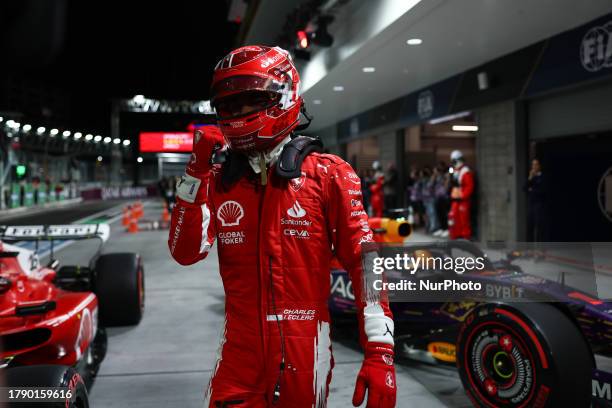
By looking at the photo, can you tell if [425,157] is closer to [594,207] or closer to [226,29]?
[594,207]

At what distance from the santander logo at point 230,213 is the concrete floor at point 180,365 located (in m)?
1.91

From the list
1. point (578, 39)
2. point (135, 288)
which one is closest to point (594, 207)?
point (578, 39)

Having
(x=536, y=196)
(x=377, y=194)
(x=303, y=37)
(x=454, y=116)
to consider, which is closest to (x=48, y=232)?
(x=303, y=37)

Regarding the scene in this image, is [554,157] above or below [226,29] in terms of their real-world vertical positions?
below

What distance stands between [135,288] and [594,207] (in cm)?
656

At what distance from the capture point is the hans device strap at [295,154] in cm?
177

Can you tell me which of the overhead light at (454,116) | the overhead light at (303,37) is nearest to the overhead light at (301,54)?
the overhead light at (303,37)

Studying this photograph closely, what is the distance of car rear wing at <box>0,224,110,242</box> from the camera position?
471 centimetres

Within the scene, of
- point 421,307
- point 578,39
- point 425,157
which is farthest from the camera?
point 425,157

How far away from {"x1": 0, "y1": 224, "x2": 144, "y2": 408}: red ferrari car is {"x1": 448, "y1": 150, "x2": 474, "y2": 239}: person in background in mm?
7044

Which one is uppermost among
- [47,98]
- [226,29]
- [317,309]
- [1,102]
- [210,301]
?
[226,29]

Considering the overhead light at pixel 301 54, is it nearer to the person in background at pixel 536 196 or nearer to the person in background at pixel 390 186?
the person in background at pixel 390 186

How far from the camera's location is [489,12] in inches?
284
